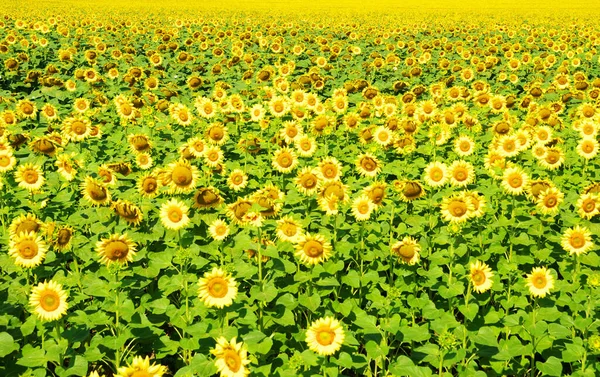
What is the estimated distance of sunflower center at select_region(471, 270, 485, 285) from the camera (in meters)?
4.42

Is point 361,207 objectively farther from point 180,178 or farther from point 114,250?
point 114,250

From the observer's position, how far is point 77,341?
3895mm

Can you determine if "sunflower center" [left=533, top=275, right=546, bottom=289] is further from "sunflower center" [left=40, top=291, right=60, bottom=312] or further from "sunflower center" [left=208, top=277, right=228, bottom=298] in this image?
"sunflower center" [left=40, top=291, right=60, bottom=312]

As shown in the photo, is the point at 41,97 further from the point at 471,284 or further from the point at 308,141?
the point at 471,284

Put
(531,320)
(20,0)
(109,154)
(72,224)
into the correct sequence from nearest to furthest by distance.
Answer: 1. (531,320)
2. (72,224)
3. (109,154)
4. (20,0)

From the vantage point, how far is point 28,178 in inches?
212

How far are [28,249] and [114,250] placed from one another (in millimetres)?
702

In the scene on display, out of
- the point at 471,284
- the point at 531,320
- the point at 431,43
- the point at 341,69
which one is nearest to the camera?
the point at 531,320

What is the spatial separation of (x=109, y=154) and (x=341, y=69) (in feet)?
32.6

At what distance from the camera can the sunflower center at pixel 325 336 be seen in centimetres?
357

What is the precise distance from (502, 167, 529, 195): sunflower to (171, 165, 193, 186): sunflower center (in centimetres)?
374

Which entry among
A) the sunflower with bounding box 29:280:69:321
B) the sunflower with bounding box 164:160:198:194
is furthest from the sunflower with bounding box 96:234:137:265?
the sunflower with bounding box 164:160:198:194

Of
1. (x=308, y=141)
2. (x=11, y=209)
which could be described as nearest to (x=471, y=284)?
(x=308, y=141)

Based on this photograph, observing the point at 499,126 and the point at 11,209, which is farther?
the point at 499,126
